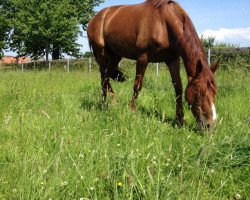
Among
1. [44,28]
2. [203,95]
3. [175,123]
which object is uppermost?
[44,28]

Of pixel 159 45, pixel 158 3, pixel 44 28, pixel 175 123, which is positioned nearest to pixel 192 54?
pixel 159 45

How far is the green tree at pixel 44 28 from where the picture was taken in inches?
1580

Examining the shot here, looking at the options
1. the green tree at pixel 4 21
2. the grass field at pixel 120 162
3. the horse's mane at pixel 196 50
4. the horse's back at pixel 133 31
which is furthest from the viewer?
the green tree at pixel 4 21

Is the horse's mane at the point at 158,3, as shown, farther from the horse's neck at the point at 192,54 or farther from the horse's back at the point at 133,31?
the horse's neck at the point at 192,54

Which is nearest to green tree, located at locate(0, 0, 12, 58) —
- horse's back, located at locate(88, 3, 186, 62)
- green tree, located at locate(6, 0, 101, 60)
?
green tree, located at locate(6, 0, 101, 60)

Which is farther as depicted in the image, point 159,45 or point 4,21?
point 4,21

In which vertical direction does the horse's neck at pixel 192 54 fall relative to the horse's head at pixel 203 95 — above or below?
above

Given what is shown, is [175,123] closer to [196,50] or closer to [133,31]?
[196,50]

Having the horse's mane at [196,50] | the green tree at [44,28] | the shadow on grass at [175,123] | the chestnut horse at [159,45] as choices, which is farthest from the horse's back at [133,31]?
the green tree at [44,28]

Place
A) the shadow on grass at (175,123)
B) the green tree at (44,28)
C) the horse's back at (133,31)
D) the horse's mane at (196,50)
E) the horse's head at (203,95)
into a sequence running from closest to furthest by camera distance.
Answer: the shadow on grass at (175,123) < the horse's head at (203,95) < the horse's mane at (196,50) < the horse's back at (133,31) < the green tree at (44,28)

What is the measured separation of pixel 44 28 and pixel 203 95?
3780 cm

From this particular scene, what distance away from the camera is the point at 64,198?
83.7 inches

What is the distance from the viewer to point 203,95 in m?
4.48

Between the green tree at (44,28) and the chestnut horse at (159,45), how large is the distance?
111ft
